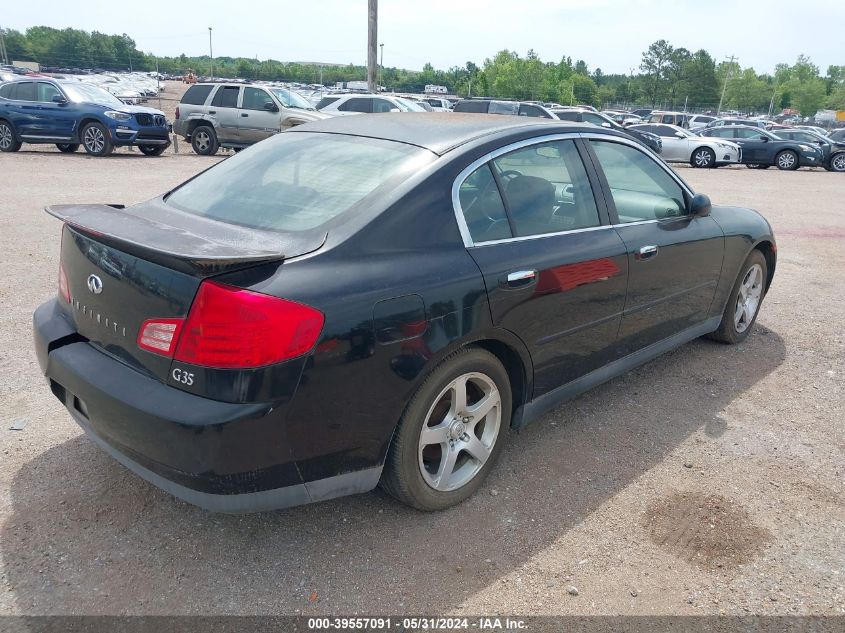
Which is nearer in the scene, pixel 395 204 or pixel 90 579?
pixel 90 579

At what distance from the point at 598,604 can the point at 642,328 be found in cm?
187

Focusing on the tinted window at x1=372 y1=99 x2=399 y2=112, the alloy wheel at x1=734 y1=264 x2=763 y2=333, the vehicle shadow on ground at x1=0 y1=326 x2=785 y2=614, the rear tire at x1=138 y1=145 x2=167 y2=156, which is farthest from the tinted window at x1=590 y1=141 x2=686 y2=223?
the rear tire at x1=138 y1=145 x2=167 y2=156

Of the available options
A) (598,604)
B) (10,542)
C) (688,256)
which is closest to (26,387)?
(10,542)

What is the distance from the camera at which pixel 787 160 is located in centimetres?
2314

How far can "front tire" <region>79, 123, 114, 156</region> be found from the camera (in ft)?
52.5

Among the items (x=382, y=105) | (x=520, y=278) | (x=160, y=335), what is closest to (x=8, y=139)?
(x=382, y=105)

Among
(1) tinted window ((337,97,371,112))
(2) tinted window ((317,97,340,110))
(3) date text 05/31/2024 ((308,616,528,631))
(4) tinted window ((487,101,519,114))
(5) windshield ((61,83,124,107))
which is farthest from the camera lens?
(4) tinted window ((487,101,519,114))

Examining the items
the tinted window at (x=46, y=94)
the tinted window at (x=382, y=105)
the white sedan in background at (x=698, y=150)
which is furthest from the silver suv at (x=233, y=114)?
the white sedan in background at (x=698, y=150)

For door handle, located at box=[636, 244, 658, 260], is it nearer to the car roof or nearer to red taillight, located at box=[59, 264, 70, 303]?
the car roof

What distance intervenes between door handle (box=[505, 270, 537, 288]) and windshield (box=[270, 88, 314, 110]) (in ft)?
51.3

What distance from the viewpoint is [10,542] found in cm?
263

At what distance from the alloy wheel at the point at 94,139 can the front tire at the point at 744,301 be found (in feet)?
51.0

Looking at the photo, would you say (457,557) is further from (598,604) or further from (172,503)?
(172,503)

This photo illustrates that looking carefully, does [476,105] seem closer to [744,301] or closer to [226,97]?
[226,97]
